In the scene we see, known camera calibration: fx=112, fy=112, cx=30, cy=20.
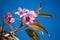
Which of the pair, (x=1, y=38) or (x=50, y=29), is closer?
(x=1, y=38)

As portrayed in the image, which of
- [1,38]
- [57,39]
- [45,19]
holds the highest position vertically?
[45,19]

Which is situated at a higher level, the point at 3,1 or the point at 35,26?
the point at 3,1

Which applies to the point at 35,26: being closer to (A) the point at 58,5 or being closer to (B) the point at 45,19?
(B) the point at 45,19

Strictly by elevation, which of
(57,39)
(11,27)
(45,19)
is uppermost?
(45,19)

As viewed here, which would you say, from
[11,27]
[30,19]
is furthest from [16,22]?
[30,19]

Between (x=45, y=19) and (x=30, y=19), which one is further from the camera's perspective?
(x=45, y=19)

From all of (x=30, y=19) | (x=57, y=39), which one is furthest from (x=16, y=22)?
(x=57, y=39)

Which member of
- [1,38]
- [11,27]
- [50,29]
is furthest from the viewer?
[50,29]

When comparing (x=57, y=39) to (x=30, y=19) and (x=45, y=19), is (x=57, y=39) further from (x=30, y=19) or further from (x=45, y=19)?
(x=30, y=19)

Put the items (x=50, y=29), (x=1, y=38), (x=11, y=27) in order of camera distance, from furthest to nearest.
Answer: (x=50, y=29), (x=11, y=27), (x=1, y=38)
